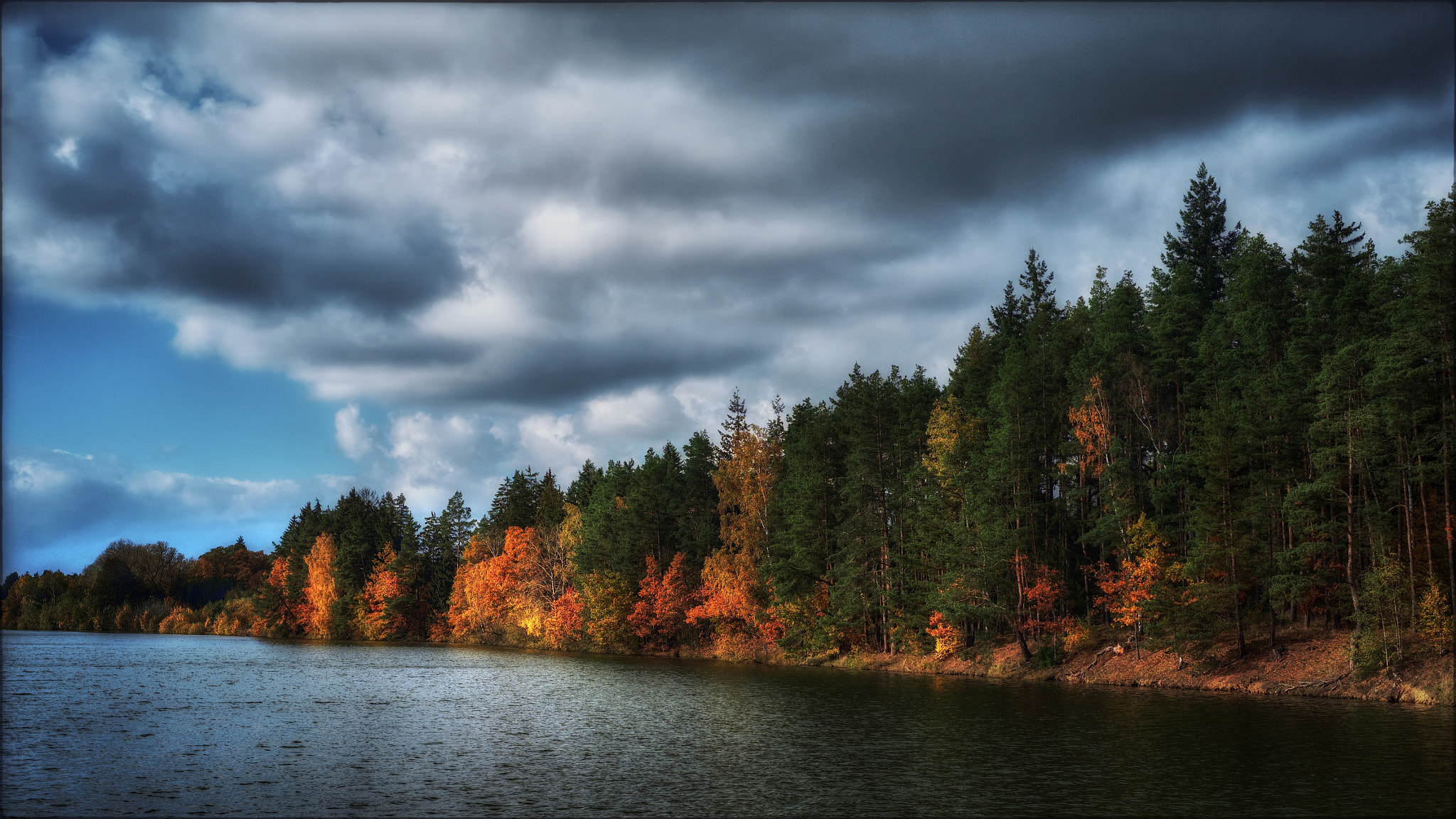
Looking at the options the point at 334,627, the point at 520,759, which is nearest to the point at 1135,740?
the point at 520,759

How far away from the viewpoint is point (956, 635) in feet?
251

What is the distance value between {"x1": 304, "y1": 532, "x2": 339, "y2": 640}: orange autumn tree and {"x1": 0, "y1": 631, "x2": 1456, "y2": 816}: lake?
100965 mm

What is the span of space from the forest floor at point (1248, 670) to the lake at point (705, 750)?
8.70 ft

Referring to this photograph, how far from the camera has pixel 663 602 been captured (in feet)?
352

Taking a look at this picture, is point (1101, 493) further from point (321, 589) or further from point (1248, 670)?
point (321, 589)

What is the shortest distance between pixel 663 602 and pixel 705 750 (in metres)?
71.8

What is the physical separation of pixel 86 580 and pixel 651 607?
152127 millimetres

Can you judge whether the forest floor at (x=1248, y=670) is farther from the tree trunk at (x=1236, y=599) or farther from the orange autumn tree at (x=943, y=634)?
the orange autumn tree at (x=943, y=634)

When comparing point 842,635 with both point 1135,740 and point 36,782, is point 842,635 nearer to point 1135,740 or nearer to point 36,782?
point 1135,740

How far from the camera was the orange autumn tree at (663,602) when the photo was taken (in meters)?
107

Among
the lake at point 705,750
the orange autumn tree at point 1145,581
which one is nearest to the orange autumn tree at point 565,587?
the lake at point 705,750

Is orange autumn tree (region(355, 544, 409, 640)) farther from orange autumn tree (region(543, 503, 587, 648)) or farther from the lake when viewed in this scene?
the lake

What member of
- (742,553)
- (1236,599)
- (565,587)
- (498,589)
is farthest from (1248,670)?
(498,589)

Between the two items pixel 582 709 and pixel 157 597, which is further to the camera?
pixel 157 597
